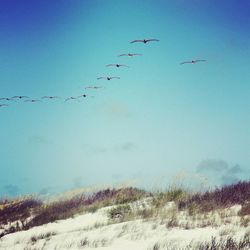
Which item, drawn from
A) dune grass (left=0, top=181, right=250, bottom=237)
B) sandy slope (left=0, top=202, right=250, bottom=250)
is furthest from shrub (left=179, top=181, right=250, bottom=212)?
sandy slope (left=0, top=202, right=250, bottom=250)

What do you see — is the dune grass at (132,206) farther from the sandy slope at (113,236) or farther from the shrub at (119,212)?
the sandy slope at (113,236)

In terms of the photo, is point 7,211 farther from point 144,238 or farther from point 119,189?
A: point 144,238

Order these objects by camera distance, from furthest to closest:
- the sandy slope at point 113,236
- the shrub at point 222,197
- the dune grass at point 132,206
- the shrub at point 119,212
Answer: the shrub at point 119,212 → the shrub at point 222,197 → the dune grass at point 132,206 → the sandy slope at point 113,236

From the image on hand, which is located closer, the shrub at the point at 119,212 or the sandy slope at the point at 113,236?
the sandy slope at the point at 113,236

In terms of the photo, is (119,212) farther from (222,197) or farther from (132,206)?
(222,197)

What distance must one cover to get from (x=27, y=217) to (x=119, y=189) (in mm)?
3190

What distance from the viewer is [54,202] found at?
1875 cm

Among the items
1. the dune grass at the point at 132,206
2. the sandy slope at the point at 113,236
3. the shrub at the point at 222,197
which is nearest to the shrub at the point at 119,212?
the dune grass at the point at 132,206

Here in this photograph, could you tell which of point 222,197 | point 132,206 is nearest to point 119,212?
point 132,206

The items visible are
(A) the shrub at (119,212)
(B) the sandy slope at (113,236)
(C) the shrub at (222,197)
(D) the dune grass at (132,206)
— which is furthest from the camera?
(A) the shrub at (119,212)

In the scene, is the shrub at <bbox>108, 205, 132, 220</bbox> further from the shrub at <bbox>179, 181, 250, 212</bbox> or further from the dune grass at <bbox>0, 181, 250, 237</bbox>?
the shrub at <bbox>179, 181, 250, 212</bbox>

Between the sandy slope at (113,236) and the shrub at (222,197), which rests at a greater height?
the shrub at (222,197)

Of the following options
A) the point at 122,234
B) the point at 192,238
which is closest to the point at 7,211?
the point at 122,234

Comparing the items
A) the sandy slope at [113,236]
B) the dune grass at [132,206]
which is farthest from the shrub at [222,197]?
the sandy slope at [113,236]
